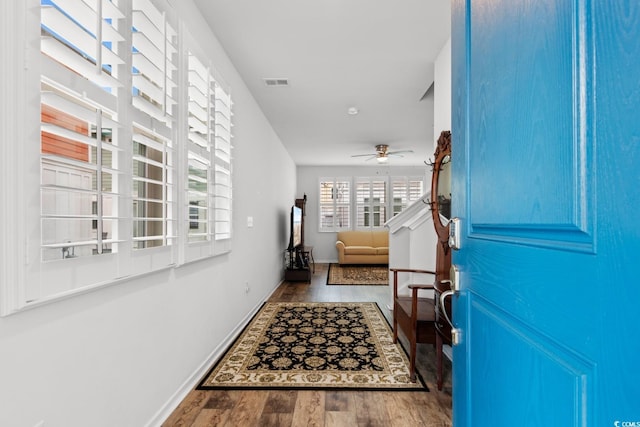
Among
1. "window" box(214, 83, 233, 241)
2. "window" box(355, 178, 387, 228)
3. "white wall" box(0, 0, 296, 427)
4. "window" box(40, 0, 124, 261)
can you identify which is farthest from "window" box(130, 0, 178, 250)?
"window" box(355, 178, 387, 228)

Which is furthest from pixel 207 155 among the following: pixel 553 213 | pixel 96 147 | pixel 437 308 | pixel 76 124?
pixel 553 213

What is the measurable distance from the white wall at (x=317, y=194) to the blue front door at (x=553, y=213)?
8.38 metres

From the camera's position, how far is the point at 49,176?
51.2 inches

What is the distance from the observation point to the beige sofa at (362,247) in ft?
27.6

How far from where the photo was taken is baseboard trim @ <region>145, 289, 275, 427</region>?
188 cm

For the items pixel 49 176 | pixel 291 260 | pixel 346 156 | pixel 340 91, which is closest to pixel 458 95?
pixel 49 176

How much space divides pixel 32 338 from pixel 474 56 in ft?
5.24

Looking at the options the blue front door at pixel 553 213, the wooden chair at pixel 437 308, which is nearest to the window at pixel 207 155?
the wooden chair at pixel 437 308

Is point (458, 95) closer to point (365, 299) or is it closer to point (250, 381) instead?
point (250, 381)

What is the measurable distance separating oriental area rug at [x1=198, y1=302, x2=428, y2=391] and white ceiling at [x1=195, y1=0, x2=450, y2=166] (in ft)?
8.38

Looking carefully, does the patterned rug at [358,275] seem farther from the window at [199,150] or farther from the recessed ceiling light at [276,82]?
the window at [199,150]

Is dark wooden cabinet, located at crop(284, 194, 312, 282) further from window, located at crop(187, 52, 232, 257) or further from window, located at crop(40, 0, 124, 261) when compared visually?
window, located at crop(40, 0, 124, 261)

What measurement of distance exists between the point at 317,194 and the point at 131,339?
7.85 m

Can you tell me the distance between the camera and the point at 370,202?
30.7 ft
